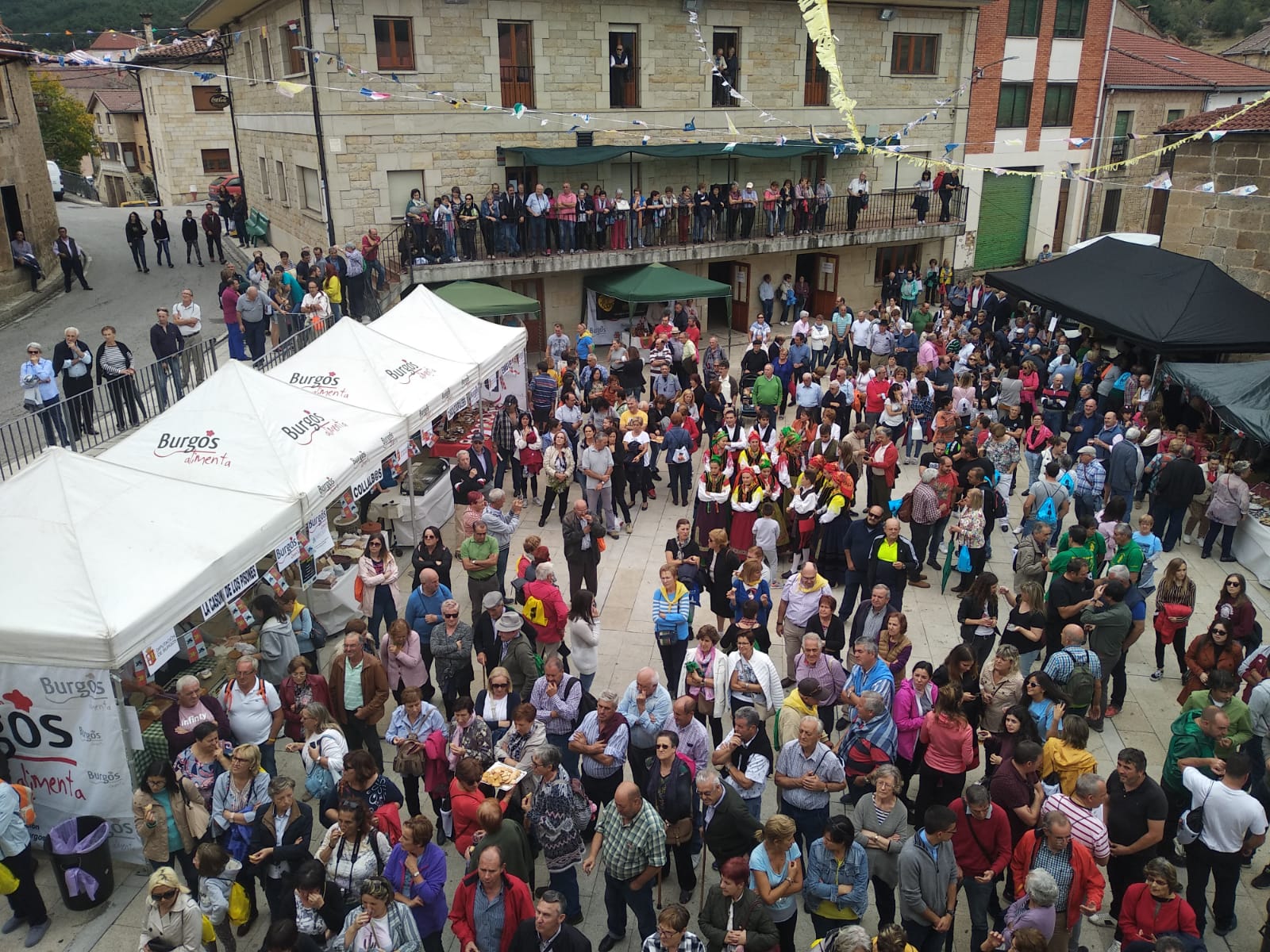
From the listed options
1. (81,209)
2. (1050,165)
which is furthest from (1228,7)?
(81,209)

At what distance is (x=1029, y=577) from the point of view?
8.59 metres

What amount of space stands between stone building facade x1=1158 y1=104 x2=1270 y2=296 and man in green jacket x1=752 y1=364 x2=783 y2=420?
8.27 m

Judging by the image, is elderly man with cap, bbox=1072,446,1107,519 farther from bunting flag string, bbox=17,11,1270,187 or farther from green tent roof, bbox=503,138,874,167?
green tent roof, bbox=503,138,874,167

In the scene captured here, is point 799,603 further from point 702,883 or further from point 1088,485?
point 1088,485

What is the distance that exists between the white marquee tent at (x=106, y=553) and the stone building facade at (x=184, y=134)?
37.0 m

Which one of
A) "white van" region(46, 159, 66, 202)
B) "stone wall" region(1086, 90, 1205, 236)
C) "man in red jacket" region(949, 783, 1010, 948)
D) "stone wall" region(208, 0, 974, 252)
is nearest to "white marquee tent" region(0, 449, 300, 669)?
"man in red jacket" region(949, 783, 1010, 948)

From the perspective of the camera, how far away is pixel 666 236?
22125 mm

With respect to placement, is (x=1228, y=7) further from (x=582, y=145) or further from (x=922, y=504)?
(x=922, y=504)

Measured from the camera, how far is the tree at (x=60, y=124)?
160 ft

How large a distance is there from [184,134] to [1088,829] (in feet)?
153

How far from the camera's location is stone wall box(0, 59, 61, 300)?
21.9m

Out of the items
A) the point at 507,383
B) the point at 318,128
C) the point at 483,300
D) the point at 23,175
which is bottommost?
the point at 507,383

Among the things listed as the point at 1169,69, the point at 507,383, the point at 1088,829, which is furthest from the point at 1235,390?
the point at 1169,69

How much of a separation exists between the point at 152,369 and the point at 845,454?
8968mm
